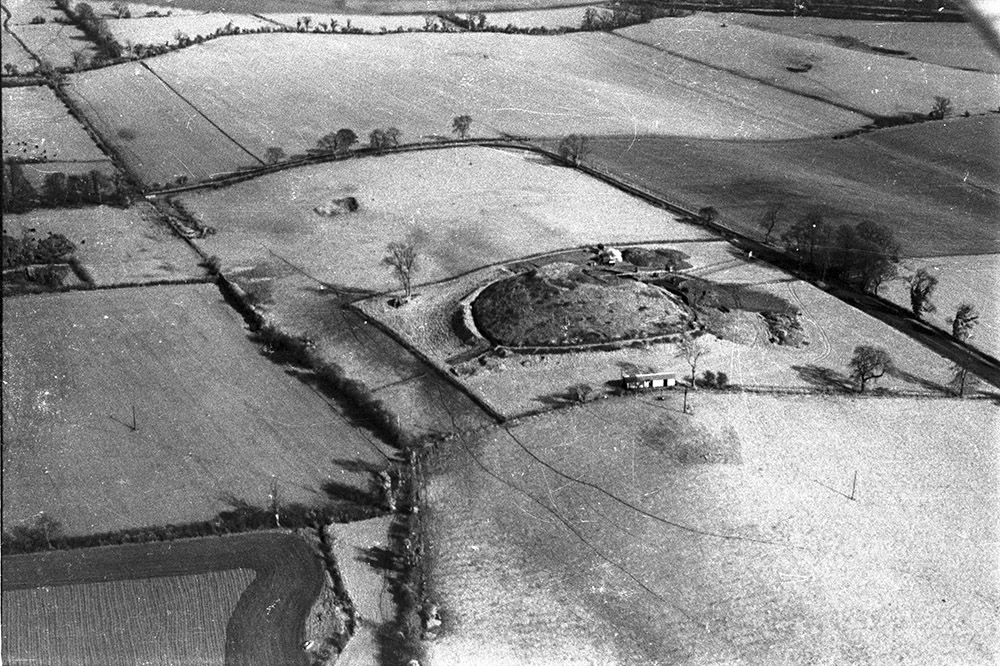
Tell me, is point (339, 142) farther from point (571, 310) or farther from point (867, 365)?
point (867, 365)

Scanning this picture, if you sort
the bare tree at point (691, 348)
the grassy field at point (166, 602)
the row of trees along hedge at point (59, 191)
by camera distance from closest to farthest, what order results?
the grassy field at point (166, 602), the bare tree at point (691, 348), the row of trees along hedge at point (59, 191)

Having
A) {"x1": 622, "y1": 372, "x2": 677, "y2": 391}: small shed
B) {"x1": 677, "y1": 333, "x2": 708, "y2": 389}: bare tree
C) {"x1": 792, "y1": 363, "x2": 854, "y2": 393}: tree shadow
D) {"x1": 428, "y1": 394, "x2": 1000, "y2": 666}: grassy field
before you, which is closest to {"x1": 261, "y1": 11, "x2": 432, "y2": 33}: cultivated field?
{"x1": 677, "y1": 333, "x2": 708, "y2": 389}: bare tree

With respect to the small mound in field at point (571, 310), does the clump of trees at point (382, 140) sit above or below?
above

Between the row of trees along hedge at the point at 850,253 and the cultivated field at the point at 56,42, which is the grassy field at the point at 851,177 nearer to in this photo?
the row of trees along hedge at the point at 850,253

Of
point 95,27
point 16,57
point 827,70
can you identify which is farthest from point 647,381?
point 95,27

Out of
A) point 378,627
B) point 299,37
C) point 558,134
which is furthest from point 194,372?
point 299,37

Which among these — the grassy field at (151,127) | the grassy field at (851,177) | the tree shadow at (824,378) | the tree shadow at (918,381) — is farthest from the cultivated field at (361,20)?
the tree shadow at (918,381)

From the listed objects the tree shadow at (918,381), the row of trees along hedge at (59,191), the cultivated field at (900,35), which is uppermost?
the cultivated field at (900,35)

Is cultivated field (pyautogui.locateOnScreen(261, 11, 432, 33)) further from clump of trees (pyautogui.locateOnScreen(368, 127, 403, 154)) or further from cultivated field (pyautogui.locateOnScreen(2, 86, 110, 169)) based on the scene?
clump of trees (pyautogui.locateOnScreen(368, 127, 403, 154))
